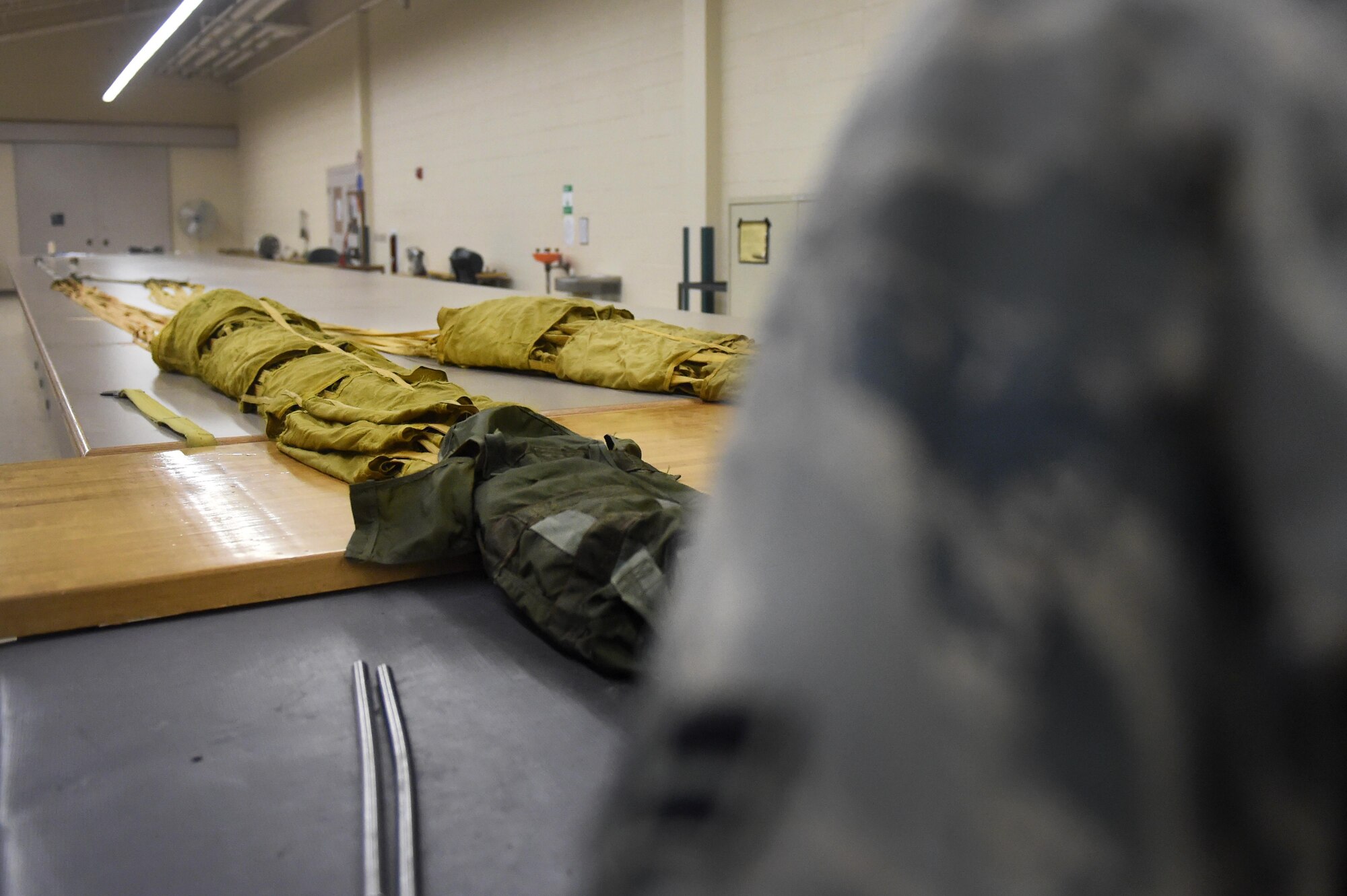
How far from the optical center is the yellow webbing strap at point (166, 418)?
243 cm

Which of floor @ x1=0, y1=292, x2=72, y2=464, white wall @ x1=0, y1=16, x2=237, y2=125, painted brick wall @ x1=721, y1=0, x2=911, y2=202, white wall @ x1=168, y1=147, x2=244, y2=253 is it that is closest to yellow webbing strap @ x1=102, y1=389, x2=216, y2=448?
floor @ x1=0, y1=292, x2=72, y2=464

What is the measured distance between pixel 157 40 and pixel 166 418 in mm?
9864

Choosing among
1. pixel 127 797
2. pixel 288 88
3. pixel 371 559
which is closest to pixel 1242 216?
pixel 127 797

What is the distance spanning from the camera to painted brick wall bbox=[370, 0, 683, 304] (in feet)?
24.7

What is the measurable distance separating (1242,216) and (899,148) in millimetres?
64

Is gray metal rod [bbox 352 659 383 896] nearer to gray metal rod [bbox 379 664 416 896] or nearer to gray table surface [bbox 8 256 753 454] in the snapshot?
gray metal rod [bbox 379 664 416 896]

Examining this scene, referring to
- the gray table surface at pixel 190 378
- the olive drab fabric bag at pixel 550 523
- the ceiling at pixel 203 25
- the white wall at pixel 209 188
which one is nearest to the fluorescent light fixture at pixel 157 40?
the ceiling at pixel 203 25

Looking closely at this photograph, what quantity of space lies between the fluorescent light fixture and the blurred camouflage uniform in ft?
31.6

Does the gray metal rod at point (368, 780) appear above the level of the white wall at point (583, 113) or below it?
below

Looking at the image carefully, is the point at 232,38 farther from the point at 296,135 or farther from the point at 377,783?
the point at 377,783

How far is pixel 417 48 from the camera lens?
11055mm

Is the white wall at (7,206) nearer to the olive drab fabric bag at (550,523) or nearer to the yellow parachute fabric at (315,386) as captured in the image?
the yellow parachute fabric at (315,386)

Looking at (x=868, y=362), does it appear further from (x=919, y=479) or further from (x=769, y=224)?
(x=769, y=224)

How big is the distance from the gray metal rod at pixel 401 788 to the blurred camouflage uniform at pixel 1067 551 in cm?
78
